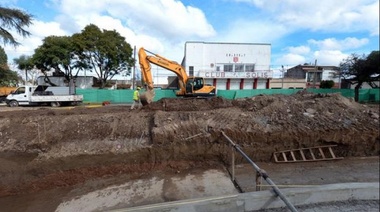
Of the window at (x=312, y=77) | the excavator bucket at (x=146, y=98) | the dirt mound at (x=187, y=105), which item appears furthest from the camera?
the window at (x=312, y=77)

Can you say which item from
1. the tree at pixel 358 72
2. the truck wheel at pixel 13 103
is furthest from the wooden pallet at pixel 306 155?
the truck wheel at pixel 13 103

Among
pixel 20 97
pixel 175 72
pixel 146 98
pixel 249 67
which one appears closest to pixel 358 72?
pixel 249 67

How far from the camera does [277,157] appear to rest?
727cm

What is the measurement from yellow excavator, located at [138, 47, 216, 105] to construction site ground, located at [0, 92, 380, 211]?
13.9 feet

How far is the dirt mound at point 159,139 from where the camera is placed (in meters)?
6.73

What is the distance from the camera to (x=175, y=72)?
52.4ft

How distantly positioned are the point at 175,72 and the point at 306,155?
10.7 metres

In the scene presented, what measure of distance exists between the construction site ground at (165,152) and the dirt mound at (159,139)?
0.10ft

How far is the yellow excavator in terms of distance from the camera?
13.1 metres

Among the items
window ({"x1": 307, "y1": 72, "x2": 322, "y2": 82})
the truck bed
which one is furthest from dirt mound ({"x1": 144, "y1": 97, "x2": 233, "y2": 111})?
window ({"x1": 307, "y1": 72, "x2": 322, "y2": 82})

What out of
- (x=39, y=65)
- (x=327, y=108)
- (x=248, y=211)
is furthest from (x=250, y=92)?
(x=39, y=65)

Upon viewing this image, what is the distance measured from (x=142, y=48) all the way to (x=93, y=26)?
863 inches

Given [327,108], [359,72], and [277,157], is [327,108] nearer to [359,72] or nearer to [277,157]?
[277,157]

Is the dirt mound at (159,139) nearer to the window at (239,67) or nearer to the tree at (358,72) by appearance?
the tree at (358,72)
